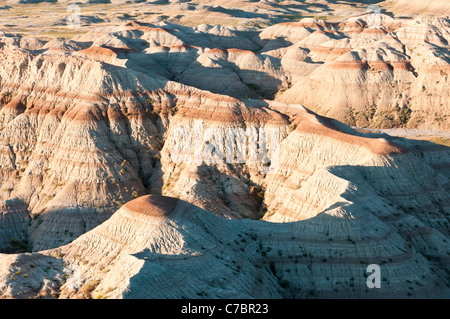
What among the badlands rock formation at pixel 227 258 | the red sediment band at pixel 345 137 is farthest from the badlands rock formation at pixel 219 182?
the red sediment band at pixel 345 137

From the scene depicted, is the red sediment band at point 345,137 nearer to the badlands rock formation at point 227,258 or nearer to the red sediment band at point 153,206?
the badlands rock formation at point 227,258

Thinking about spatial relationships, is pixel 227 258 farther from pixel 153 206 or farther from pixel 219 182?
pixel 219 182

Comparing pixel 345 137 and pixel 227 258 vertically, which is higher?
pixel 345 137

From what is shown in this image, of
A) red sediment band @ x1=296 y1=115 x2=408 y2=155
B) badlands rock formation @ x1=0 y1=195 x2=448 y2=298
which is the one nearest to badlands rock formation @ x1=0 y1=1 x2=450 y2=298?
badlands rock formation @ x1=0 y1=195 x2=448 y2=298

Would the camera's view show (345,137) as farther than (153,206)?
Yes

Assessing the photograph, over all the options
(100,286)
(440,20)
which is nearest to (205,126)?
(100,286)

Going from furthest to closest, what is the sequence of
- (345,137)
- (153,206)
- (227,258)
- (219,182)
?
(219,182)
(345,137)
(153,206)
(227,258)

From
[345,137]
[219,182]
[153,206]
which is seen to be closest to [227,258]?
[153,206]
